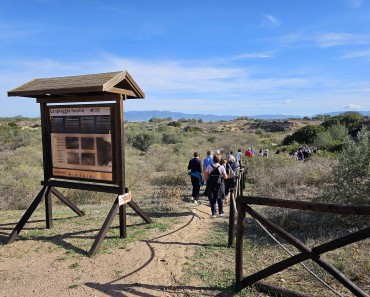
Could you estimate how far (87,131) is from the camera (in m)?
6.31

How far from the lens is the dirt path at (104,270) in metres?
4.51

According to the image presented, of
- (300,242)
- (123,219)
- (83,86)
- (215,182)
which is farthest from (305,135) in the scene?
(300,242)

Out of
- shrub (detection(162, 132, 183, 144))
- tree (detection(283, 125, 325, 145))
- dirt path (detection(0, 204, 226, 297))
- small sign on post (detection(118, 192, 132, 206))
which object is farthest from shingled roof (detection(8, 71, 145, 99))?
tree (detection(283, 125, 325, 145))

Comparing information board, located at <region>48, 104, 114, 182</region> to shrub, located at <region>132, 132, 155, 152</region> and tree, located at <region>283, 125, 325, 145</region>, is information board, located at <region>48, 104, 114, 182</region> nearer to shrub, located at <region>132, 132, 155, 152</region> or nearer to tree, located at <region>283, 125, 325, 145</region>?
shrub, located at <region>132, 132, 155, 152</region>

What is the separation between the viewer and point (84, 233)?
6762 millimetres

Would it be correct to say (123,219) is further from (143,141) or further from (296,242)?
(143,141)

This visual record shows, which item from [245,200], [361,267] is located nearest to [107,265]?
[245,200]

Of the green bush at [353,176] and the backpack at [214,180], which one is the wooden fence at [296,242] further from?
the green bush at [353,176]

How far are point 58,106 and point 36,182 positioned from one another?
6279mm

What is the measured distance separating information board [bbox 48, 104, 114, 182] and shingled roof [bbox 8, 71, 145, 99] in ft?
1.24

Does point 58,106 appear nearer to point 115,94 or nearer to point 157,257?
point 115,94

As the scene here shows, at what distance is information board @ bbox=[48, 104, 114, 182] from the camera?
20.2ft

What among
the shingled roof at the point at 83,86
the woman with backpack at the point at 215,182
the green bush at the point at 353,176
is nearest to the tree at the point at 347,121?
the green bush at the point at 353,176

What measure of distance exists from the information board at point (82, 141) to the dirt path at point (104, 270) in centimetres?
145
